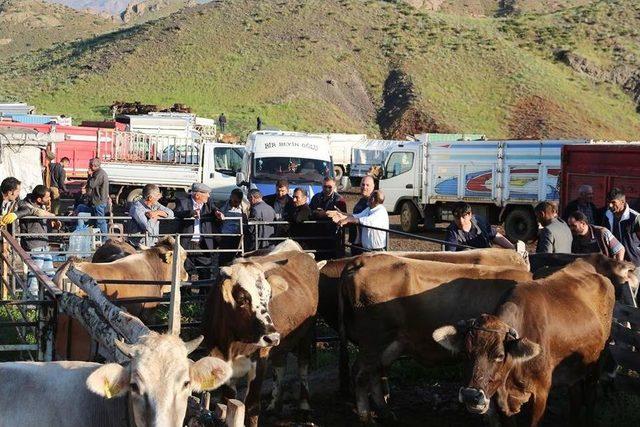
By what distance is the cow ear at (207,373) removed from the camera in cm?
443

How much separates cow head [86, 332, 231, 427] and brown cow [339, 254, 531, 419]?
4018 millimetres

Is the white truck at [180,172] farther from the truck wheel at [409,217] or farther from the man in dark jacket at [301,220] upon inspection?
the man in dark jacket at [301,220]

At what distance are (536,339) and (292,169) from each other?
42.8 feet

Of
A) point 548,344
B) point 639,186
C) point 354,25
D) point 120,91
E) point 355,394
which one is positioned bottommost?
point 355,394

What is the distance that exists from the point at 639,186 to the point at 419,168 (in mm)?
8636

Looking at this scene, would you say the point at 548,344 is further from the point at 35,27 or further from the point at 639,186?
the point at 35,27

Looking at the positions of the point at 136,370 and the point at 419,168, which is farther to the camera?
the point at 419,168

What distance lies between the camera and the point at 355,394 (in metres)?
8.40

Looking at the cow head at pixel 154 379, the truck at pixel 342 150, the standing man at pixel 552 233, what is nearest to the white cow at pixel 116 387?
the cow head at pixel 154 379

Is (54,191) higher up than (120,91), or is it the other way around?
(120,91)

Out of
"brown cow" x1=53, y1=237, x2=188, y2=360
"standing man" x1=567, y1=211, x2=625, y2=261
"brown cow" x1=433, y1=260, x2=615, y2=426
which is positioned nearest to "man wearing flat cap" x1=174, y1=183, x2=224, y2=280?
"brown cow" x1=53, y1=237, x2=188, y2=360

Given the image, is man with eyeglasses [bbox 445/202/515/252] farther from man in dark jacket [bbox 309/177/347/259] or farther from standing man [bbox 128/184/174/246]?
standing man [bbox 128/184/174/246]

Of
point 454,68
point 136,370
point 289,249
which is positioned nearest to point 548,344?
point 289,249

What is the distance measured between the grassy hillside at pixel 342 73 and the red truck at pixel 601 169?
112ft
